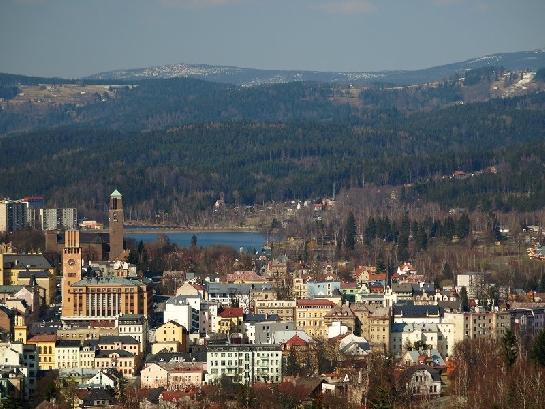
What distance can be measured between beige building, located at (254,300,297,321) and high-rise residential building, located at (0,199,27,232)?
80.4 feet

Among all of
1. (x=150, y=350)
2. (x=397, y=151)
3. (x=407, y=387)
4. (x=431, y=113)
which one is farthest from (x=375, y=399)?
(x=431, y=113)

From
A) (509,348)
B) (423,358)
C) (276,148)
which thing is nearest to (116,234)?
(423,358)

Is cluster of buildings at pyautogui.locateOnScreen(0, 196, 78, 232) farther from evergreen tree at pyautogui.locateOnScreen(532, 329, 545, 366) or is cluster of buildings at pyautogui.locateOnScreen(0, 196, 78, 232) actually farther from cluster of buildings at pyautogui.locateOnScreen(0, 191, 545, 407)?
evergreen tree at pyautogui.locateOnScreen(532, 329, 545, 366)

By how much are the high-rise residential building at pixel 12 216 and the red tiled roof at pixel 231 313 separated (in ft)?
83.3

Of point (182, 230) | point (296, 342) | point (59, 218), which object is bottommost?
point (182, 230)

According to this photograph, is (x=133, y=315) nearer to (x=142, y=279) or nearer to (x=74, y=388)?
(x=142, y=279)

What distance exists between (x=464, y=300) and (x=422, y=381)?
991cm

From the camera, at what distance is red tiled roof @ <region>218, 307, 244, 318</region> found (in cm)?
4341

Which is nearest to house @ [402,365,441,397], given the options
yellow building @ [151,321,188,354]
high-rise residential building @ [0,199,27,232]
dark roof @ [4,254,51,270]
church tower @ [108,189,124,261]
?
yellow building @ [151,321,188,354]

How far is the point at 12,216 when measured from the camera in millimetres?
71750

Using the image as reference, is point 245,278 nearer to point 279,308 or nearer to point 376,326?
point 279,308

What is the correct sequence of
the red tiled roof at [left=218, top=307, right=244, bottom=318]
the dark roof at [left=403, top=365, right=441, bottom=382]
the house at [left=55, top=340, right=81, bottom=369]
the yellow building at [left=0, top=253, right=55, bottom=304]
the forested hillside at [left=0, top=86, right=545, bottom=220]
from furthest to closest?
the forested hillside at [left=0, top=86, right=545, bottom=220], the yellow building at [left=0, top=253, right=55, bottom=304], the red tiled roof at [left=218, top=307, right=244, bottom=318], the house at [left=55, top=340, right=81, bottom=369], the dark roof at [left=403, top=365, right=441, bottom=382]

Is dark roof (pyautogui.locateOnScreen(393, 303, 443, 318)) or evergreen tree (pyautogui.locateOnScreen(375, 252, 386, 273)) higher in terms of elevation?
dark roof (pyautogui.locateOnScreen(393, 303, 443, 318))

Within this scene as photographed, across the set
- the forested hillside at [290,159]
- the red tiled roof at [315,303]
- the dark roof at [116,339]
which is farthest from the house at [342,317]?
the forested hillside at [290,159]
